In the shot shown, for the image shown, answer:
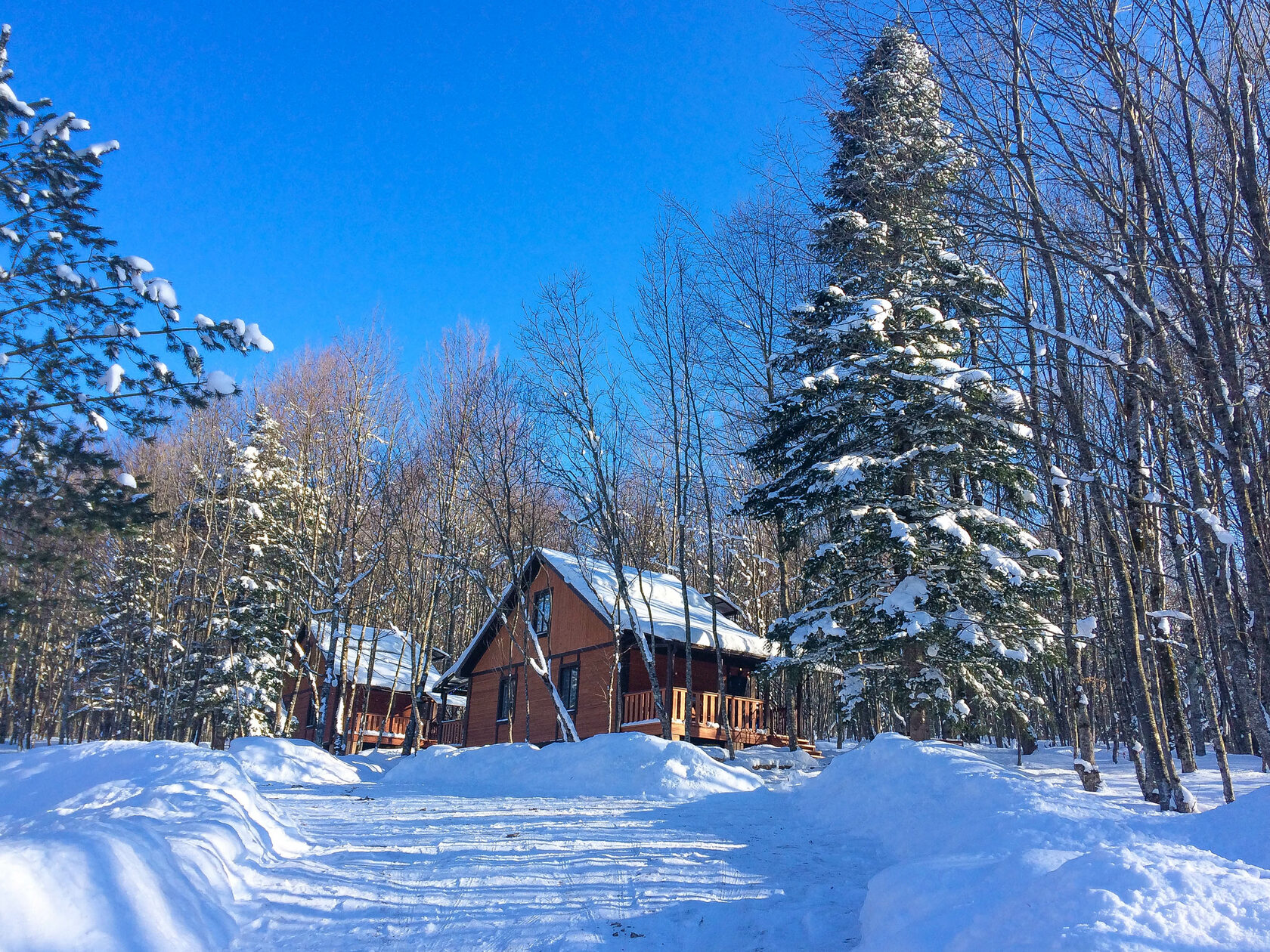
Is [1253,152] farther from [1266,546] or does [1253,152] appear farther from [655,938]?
[655,938]

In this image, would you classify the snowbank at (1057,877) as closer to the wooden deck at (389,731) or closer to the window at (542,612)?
the window at (542,612)

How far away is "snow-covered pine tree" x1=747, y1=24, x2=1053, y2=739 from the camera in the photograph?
12641 mm

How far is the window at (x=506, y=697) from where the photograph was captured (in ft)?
81.2

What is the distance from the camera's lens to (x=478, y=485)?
22.9m

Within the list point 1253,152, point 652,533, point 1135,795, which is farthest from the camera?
point 652,533

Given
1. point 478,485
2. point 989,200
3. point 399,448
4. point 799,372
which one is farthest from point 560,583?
point 989,200

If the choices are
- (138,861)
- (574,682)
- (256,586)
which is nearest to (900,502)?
(138,861)

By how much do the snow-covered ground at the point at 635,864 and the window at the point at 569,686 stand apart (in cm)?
1170

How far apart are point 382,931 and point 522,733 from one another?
2057 cm

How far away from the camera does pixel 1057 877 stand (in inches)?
124

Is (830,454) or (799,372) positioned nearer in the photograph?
(830,454)

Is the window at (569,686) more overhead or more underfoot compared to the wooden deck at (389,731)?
more overhead

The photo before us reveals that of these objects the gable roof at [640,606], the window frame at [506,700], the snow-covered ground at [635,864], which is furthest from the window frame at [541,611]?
the snow-covered ground at [635,864]

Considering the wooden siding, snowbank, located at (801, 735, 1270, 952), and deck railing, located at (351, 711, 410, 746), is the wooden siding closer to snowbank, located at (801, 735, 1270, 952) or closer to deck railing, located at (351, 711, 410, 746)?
deck railing, located at (351, 711, 410, 746)
